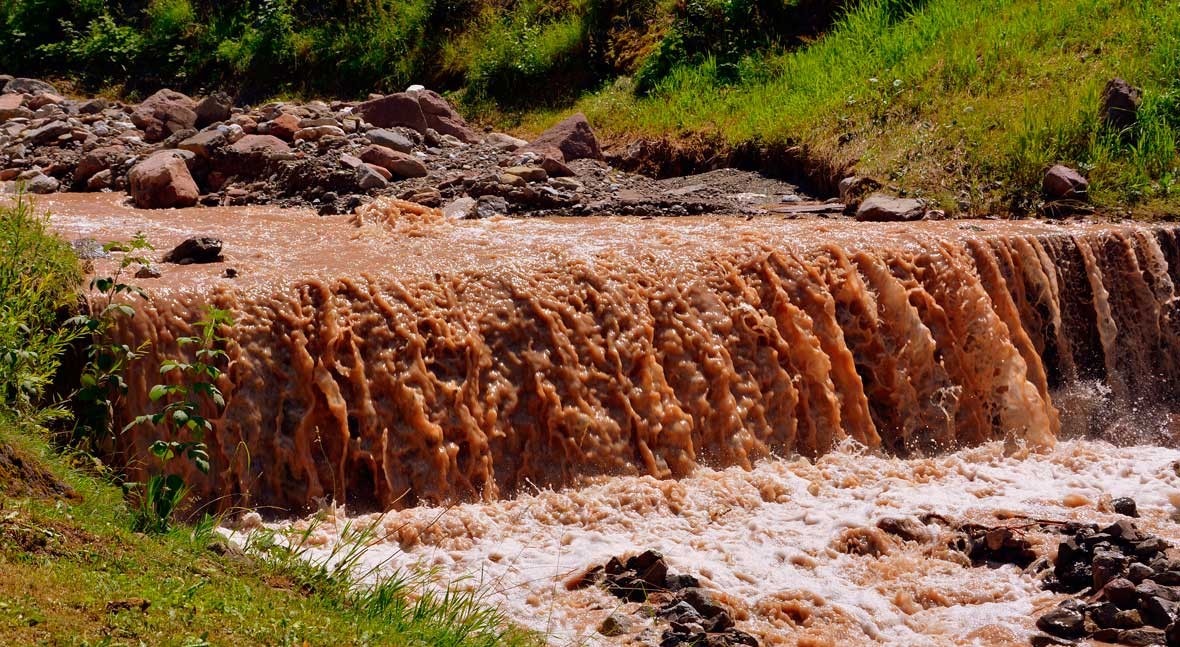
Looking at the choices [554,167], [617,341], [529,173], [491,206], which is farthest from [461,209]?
[617,341]

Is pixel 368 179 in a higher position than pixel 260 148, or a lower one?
lower

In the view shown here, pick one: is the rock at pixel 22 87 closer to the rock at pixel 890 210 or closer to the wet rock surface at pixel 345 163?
the wet rock surface at pixel 345 163

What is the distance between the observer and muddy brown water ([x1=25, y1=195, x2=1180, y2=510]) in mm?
6867

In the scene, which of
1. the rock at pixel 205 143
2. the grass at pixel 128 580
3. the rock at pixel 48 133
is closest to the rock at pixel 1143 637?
the grass at pixel 128 580

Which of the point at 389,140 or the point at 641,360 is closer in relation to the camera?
the point at 641,360

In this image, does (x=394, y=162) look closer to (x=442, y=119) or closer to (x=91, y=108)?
(x=442, y=119)

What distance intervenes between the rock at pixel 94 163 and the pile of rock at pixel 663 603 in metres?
7.86

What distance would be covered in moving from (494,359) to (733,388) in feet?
5.15

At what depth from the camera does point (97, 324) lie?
6.14 m

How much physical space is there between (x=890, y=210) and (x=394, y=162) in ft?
15.1

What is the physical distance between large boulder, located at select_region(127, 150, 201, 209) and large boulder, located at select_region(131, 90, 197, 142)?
1850 millimetres

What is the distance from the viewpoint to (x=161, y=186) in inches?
434

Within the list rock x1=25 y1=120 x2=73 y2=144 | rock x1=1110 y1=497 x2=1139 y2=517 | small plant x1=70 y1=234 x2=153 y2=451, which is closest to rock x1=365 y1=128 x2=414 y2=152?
rock x1=25 y1=120 x2=73 y2=144

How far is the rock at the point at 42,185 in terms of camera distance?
11.6 metres
